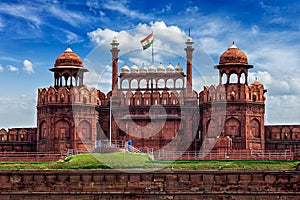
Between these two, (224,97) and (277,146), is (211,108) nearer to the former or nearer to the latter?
(224,97)

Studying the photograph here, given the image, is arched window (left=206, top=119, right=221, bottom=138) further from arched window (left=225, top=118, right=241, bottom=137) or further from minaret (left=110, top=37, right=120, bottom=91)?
minaret (left=110, top=37, right=120, bottom=91)

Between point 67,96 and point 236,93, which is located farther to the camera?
point 67,96

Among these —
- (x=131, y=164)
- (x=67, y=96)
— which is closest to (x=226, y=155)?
(x=131, y=164)

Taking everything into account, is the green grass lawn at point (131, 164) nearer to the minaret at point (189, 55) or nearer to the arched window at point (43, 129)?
the arched window at point (43, 129)

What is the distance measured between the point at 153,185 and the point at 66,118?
43.8 ft

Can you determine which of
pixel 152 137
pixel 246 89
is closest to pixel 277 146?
pixel 246 89

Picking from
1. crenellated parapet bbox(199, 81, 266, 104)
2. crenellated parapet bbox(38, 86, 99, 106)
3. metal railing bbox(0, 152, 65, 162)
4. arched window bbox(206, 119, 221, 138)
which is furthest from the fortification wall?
crenellated parapet bbox(38, 86, 99, 106)

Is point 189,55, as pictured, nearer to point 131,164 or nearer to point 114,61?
point 114,61

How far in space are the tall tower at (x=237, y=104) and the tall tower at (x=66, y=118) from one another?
8.80 meters

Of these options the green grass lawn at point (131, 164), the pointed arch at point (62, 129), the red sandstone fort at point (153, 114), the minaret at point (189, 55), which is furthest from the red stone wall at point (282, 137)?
the pointed arch at point (62, 129)

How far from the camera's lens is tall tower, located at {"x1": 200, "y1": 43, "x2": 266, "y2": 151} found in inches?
2032

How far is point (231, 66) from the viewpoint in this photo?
5272cm

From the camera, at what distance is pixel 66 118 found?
53281 mm

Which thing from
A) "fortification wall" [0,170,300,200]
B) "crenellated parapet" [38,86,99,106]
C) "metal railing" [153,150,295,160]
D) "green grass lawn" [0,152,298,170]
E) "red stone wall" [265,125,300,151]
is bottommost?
"fortification wall" [0,170,300,200]
